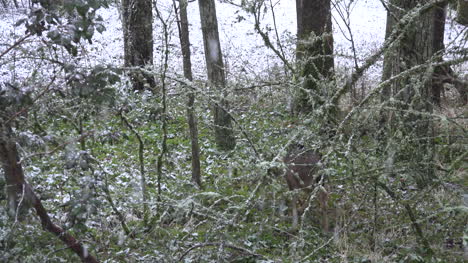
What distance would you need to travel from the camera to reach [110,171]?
714cm

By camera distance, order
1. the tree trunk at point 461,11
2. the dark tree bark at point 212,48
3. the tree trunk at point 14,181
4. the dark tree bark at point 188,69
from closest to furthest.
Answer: the tree trunk at point 14,181, the tree trunk at point 461,11, the dark tree bark at point 188,69, the dark tree bark at point 212,48

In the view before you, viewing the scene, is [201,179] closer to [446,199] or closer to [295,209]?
[295,209]

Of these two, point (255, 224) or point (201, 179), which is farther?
point (201, 179)

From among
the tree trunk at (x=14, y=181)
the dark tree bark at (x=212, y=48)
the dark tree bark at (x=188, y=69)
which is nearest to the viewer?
the tree trunk at (x=14, y=181)

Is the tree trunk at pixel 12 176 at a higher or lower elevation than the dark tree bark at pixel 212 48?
lower

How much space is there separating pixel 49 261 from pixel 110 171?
3170 millimetres

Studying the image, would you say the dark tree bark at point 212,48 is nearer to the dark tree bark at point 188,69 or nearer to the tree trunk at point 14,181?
the dark tree bark at point 188,69

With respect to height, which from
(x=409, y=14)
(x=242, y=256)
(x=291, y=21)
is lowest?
(x=242, y=256)

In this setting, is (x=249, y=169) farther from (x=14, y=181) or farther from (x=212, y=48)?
(x=212, y=48)

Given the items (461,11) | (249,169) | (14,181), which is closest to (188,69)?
(249,169)

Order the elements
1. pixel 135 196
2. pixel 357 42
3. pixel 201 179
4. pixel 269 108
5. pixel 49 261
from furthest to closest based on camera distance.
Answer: pixel 357 42, pixel 269 108, pixel 201 179, pixel 135 196, pixel 49 261

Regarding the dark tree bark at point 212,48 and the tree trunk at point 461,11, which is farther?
the dark tree bark at point 212,48

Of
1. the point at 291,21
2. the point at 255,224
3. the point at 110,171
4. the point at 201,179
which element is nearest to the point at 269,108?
the point at 201,179

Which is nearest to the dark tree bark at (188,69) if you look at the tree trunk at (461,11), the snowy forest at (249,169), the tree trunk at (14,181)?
the snowy forest at (249,169)
